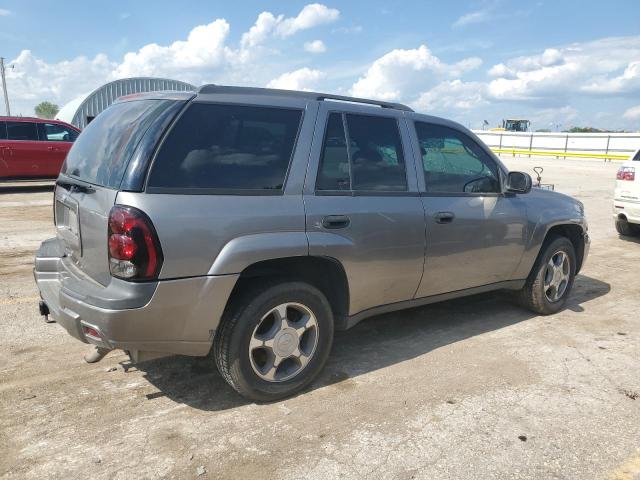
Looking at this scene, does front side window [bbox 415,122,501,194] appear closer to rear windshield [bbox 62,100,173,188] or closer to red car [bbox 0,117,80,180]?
rear windshield [bbox 62,100,173,188]

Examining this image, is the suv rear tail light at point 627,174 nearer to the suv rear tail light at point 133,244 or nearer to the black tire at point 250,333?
the black tire at point 250,333

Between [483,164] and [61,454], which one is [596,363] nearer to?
[483,164]

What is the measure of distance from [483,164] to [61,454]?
3.58 meters

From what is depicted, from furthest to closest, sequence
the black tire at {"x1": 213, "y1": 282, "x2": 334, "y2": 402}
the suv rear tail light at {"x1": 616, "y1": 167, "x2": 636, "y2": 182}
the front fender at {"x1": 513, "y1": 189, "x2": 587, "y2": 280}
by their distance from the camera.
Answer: the suv rear tail light at {"x1": 616, "y1": 167, "x2": 636, "y2": 182}
the front fender at {"x1": 513, "y1": 189, "x2": 587, "y2": 280}
the black tire at {"x1": 213, "y1": 282, "x2": 334, "y2": 402}

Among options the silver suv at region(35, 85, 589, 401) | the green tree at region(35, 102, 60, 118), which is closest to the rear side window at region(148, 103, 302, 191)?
the silver suv at region(35, 85, 589, 401)

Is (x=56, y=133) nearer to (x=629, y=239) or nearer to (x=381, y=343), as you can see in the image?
(x=381, y=343)

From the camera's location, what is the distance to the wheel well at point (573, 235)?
4910 millimetres

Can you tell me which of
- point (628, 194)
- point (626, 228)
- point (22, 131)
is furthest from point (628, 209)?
point (22, 131)

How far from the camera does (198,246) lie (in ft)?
8.98

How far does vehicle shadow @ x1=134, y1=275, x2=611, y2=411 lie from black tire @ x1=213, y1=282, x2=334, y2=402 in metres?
0.19

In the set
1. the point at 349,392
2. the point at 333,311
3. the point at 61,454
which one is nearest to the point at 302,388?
the point at 349,392

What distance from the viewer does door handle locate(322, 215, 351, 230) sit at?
3201 mm

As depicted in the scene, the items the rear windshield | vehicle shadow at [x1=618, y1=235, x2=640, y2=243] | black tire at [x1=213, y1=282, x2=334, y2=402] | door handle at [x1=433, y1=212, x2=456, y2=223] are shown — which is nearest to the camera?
the rear windshield

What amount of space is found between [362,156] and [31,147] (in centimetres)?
1217
